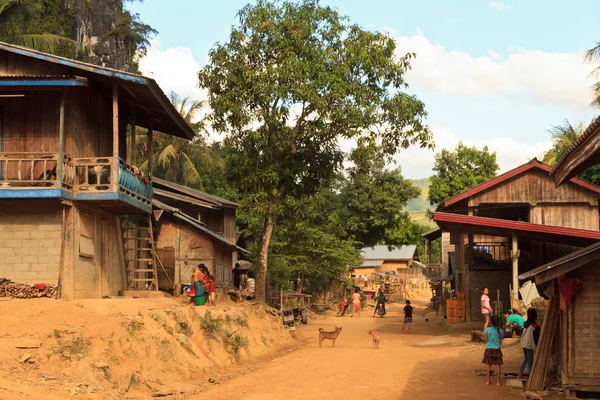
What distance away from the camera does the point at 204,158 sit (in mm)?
47062

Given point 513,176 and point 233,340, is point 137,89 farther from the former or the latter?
point 513,176

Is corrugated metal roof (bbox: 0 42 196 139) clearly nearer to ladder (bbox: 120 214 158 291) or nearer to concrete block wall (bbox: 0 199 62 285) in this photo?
ladder (bbox: 120 214 158 291)

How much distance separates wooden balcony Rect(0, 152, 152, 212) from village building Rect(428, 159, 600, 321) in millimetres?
11797

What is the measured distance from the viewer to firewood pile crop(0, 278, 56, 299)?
60.0 feet

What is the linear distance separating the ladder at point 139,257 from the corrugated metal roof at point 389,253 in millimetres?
41225

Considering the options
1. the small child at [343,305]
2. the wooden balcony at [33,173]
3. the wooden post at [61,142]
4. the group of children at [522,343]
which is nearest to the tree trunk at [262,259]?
the wooden balcony at [33,173]

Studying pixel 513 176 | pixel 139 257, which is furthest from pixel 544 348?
pixel 139 257

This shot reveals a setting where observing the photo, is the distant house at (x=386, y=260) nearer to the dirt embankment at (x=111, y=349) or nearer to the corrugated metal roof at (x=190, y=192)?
the corrugated metal roof at (x=190, y=192)

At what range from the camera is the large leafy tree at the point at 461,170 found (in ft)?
194

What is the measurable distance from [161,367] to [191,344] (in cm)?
234

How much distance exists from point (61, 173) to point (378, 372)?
927 cm

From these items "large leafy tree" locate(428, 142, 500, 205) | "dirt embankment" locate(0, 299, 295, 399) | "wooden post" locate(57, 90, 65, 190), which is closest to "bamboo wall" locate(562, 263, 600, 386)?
"dirt embankment" locate(0, 299, 295, 399)

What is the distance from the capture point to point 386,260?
228 feet

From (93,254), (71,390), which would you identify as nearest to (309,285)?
(93,254)
